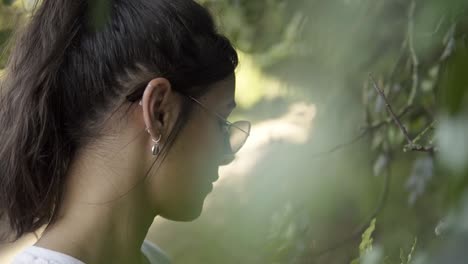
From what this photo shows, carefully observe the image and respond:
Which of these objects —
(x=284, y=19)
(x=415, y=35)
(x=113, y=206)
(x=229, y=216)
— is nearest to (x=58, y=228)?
(x=113, y=206)

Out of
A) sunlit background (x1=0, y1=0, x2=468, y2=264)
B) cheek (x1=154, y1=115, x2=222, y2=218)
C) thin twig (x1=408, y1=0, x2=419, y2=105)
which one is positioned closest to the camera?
cheek (x1=154, y1=115, x2=222, y2=218)

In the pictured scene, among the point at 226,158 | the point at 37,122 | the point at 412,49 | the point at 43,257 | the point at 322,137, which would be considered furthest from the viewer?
the point at 322,137

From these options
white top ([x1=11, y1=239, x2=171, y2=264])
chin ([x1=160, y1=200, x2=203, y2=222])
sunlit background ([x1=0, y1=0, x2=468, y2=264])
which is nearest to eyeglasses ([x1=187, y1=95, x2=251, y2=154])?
chin ([x1=160, y1=200, x2=203, y2=222])

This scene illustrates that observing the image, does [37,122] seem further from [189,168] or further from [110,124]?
Result: [189,168]

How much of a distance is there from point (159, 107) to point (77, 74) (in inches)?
5.7

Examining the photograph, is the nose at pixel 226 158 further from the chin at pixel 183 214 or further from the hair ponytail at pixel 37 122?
the hair ponytail at pixel 37 122

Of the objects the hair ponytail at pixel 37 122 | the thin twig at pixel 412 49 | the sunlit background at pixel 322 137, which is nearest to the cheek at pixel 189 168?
the hair ponytail at pixel 37 122

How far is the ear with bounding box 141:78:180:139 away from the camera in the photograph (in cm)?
122

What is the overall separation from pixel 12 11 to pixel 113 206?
737 mm

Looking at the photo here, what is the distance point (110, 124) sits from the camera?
125 centimetres

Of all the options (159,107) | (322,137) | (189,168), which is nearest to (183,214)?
(189,168)

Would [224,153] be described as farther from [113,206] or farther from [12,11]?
[12,11]

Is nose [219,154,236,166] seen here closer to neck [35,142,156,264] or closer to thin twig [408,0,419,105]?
neck [35,142,156,264]

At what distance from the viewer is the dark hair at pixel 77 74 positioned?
123cm
